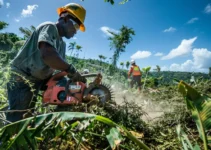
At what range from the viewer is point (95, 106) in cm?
218

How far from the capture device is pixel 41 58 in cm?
278

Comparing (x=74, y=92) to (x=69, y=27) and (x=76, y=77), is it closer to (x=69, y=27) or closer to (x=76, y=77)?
(x=76, y=77)

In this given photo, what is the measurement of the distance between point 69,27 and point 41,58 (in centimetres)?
61

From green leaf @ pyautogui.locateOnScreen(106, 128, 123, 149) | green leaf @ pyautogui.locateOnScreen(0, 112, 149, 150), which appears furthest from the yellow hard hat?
green leaf @ pyautogui.locateOnScreen(106, 128, 123, 149)

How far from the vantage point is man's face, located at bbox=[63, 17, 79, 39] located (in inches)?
116

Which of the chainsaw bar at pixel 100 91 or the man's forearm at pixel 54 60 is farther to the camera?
the chainsaw bar at pixel 100 91

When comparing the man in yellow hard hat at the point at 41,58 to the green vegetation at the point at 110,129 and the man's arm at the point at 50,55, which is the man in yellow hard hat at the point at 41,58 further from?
the green vegetation at the point at 110,129

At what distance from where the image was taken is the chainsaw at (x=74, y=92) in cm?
270

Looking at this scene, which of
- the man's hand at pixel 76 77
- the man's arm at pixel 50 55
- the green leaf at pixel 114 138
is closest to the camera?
the green leaf at pixel 114 138

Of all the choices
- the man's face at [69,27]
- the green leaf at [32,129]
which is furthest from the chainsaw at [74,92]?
the green leaf at [32,129]

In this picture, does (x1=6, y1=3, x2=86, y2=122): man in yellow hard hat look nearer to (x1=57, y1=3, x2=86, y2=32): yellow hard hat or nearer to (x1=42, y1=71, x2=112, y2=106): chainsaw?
(x1=57, y1=3, x2=86, y2=32): yellow hard hat

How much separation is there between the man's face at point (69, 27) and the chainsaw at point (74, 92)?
678 mm

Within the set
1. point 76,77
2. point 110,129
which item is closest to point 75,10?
point 76,77

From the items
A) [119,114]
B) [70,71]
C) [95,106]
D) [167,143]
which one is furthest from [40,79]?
[167,143]
